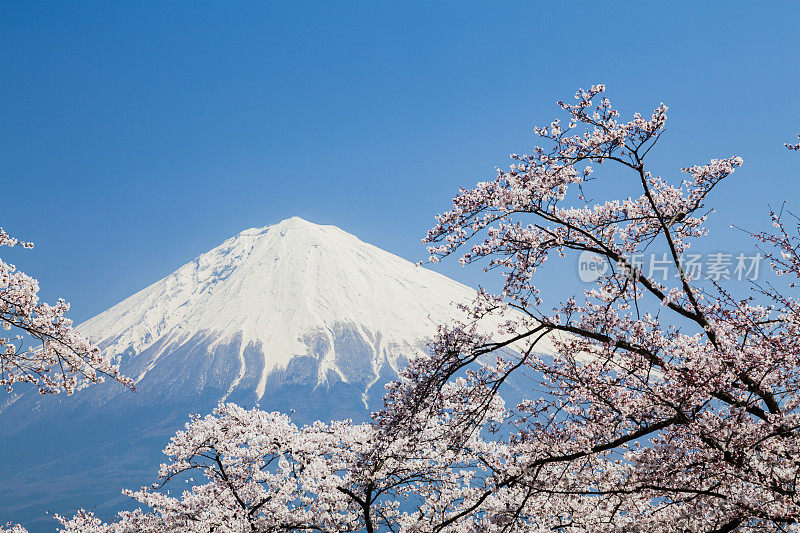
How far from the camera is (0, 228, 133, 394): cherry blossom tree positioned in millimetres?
5238

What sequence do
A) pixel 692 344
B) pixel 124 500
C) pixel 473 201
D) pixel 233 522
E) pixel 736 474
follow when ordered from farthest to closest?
pixel 124 500
pixel 233 522
pixel 473 201
pixel 692 344
pixel 736 474

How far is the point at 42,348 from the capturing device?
542cm

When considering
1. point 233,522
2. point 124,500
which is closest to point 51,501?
point 124,500

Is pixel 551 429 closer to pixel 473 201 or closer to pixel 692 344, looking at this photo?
pixel 692 344

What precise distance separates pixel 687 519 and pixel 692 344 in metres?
2.07

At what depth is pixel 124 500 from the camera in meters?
194

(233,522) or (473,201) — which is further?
(233,522)

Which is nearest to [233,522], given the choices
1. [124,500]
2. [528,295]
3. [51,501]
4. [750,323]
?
[528,295]

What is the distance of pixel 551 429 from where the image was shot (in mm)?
5758

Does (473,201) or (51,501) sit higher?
(51,501)

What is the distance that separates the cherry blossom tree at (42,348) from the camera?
5.24 metres

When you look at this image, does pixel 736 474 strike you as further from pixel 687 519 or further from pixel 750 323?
pixel 687 519

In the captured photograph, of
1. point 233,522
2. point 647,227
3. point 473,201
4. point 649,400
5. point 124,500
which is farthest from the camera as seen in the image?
point 124,500

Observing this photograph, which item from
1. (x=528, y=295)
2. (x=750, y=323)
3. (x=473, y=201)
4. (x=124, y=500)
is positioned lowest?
(x=750, y=323)
